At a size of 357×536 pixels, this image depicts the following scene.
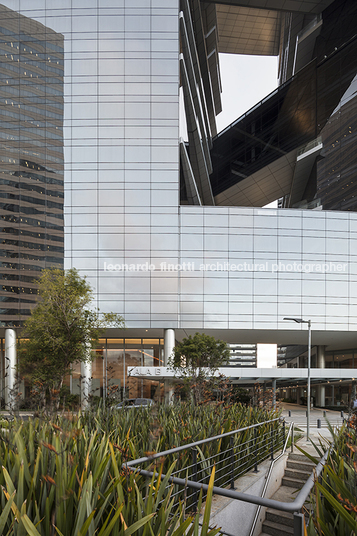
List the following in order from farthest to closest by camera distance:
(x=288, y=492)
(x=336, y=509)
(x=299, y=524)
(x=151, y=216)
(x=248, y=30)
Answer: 1. (x=248, y=30)
2. (x=151, y=216)
3. (x=288, y=492)
4. (x=336, y=509)
5. (x=299, y=524)

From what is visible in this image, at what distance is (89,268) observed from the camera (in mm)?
28828

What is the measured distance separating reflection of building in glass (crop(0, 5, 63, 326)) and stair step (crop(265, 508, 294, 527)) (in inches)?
987

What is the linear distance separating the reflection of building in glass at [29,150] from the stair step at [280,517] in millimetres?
25066

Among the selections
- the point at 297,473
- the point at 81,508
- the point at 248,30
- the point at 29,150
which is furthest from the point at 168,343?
the point at 248,30

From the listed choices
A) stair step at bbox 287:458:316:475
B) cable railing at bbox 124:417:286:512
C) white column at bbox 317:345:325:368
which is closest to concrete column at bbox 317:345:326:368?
white column at bbox 317:345:325:368

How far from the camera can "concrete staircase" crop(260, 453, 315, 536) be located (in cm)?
707

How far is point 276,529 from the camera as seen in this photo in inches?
278

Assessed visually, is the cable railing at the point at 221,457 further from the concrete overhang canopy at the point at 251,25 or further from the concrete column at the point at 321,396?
the concrete overhang canopy at the point at 251,25

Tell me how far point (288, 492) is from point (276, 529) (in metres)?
1.87

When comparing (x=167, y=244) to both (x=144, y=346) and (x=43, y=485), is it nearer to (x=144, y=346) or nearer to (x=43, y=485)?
(x=144, y=346)

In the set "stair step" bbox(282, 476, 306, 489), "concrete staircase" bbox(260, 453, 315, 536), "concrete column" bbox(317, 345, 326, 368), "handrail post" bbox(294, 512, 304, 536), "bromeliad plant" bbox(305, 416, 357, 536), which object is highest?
"handrail post" bbox(294, 512, 304, 536)

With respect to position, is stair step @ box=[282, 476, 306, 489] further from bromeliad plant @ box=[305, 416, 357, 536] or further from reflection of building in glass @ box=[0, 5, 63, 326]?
reflection of building in glass @ box=[0, 5, 63, 326]

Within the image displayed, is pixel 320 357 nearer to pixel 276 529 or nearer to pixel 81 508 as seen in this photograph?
pixel 276 529

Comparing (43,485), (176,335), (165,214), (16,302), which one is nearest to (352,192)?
(165,214)
